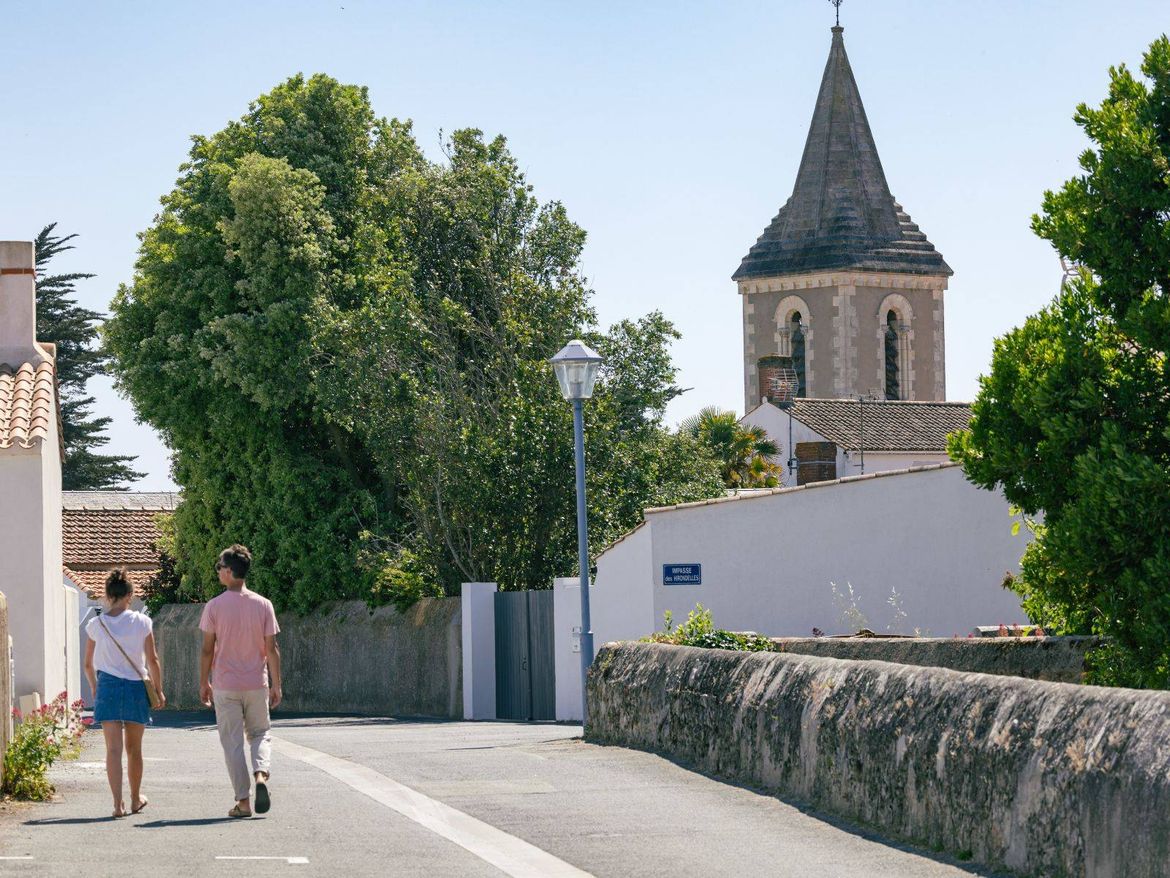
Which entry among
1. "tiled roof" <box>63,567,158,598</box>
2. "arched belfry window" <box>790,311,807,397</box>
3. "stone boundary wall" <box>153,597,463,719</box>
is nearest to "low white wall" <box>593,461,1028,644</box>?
"stone boundary wall" <box>153,597,463,719</box>

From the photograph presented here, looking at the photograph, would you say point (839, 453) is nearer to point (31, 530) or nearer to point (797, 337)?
Answer: point (797, 337)

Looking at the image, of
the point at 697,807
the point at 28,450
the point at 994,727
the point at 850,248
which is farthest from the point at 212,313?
the point at 850,248

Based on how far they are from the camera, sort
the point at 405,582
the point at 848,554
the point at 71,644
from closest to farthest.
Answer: the point at 71,644 → the point at 848,554 → the point at 405,582

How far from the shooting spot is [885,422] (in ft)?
204

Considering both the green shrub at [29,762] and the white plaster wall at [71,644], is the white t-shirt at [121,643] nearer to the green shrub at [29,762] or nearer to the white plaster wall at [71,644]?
the green shrub at [29,762]

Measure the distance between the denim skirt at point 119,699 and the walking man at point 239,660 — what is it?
430 millimetres

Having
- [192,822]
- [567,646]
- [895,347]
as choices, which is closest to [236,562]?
[192,822]

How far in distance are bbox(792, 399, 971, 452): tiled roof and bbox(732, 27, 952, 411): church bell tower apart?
29.4 m

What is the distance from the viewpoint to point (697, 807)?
40.1 feet

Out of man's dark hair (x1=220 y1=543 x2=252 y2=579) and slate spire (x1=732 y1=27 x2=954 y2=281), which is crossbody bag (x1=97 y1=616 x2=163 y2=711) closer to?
man's dark hair (x1=220 y1=543 x2=252 y2=579)

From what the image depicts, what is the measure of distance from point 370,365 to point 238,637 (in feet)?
76.2

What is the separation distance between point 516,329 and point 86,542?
20096mm

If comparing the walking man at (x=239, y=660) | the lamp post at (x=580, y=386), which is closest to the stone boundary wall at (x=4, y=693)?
the walking man at (x=239, y=660)

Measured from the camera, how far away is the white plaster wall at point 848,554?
2931 centimetres
